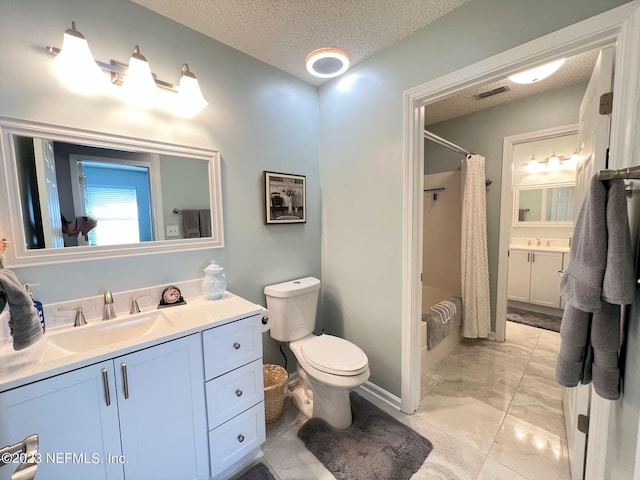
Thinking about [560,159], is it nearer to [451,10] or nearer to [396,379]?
[451,10]

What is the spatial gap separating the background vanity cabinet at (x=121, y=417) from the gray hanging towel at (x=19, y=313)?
0.17 meters

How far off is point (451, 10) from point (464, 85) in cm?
41

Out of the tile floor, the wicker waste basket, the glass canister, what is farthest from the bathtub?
the glass canister

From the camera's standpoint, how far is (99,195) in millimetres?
1330

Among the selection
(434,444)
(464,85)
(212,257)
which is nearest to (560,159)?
(464,85)

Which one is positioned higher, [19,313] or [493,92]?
[493,92]

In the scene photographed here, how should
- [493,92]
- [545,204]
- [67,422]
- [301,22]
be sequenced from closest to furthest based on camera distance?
[67,422] < [301,22] < [493,92] < [545,204]

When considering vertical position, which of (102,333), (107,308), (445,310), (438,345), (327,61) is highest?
(327,61)

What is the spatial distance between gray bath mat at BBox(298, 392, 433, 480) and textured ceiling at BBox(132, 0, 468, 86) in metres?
2.48

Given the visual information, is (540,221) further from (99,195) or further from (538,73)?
(99,195)

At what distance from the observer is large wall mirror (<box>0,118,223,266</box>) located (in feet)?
3.76

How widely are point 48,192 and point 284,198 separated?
128cm

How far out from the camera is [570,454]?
1.41 meters

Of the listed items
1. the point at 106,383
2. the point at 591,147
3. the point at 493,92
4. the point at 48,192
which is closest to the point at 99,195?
the point at 48,192
